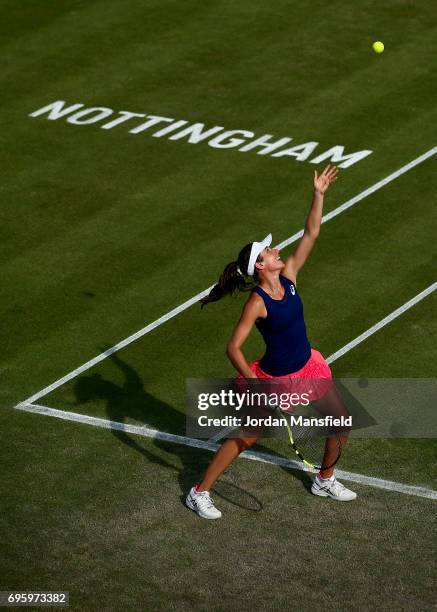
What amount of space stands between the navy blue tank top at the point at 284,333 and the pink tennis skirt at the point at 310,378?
0.05 meters

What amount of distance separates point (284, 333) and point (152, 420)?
10.6 ft

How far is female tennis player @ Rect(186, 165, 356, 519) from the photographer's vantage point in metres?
13.3

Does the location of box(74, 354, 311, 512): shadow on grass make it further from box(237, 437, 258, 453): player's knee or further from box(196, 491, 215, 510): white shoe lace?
box(237, 437, 258, 453): player's knee

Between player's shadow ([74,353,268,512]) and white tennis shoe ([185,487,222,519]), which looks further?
player's shadow ([74,353,268,512])

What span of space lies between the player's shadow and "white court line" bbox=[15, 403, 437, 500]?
0.27 feet

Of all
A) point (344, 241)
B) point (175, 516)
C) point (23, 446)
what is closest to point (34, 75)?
point (344, 241)

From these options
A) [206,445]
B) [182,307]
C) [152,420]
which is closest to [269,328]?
[206,445]

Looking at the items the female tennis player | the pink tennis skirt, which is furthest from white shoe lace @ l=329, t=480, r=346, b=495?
the pink tennis skirt

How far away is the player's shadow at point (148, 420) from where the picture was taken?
1456 centimetres

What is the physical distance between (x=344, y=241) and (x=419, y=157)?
150 inches

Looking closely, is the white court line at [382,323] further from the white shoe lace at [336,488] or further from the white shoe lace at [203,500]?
the white shoe lace at [203,500]

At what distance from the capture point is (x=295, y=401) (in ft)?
44.9

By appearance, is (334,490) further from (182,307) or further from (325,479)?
(182,307)

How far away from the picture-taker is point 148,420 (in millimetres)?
16156
